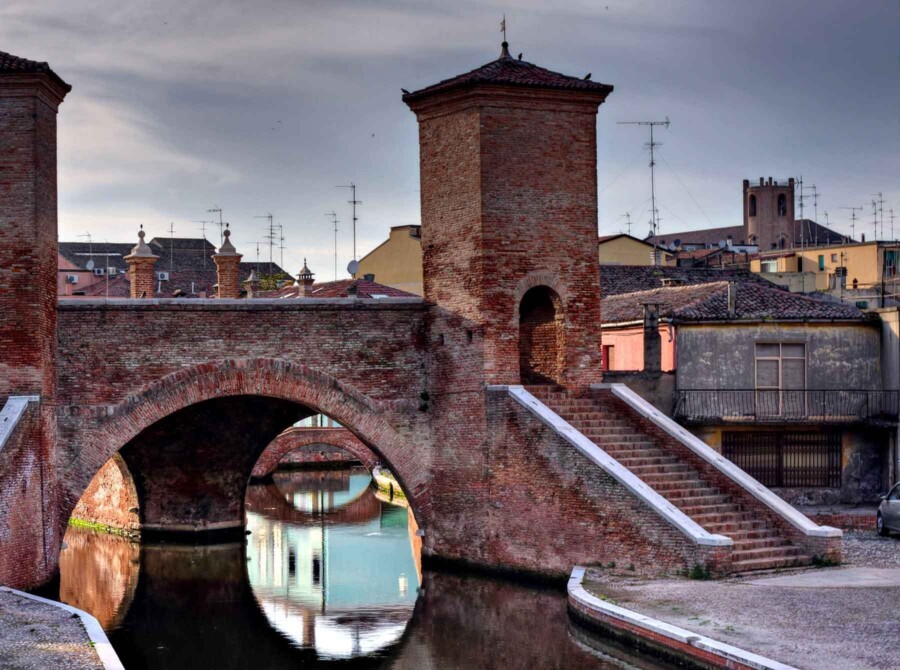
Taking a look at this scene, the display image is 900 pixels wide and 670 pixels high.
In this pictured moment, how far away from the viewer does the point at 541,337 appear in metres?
24.4

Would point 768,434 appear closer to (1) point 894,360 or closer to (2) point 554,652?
(1) point 894,360

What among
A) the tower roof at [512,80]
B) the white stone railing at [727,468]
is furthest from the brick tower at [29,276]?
the white stone railing at [727,468]

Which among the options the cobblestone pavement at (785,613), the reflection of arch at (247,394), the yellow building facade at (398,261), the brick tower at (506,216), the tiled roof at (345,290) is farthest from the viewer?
the yellow building facade at (398,261)

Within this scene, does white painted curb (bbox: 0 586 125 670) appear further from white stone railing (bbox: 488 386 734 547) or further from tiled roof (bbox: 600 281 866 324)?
tiled roof (bbox: 600 281 866 324)

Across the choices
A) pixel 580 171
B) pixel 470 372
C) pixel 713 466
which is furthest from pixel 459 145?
pixel 713 466

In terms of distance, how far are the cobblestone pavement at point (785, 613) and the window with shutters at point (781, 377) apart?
24.0ft

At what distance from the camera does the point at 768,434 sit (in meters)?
27.2

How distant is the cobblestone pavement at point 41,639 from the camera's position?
1352cm

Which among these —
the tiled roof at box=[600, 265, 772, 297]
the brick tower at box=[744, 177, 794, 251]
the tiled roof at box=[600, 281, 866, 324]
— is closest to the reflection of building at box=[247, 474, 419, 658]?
the tiled roof at box=[600, 281, 866, 324]

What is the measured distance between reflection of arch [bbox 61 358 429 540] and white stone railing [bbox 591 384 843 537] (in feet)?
12.3

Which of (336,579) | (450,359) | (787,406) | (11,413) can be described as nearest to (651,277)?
(787,406)

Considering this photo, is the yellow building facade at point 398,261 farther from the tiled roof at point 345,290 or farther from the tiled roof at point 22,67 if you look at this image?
the tiled roof at point 22,67

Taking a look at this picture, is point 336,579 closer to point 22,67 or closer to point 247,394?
point 247,394

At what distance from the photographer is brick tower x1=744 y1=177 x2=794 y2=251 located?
77750 millimetres
